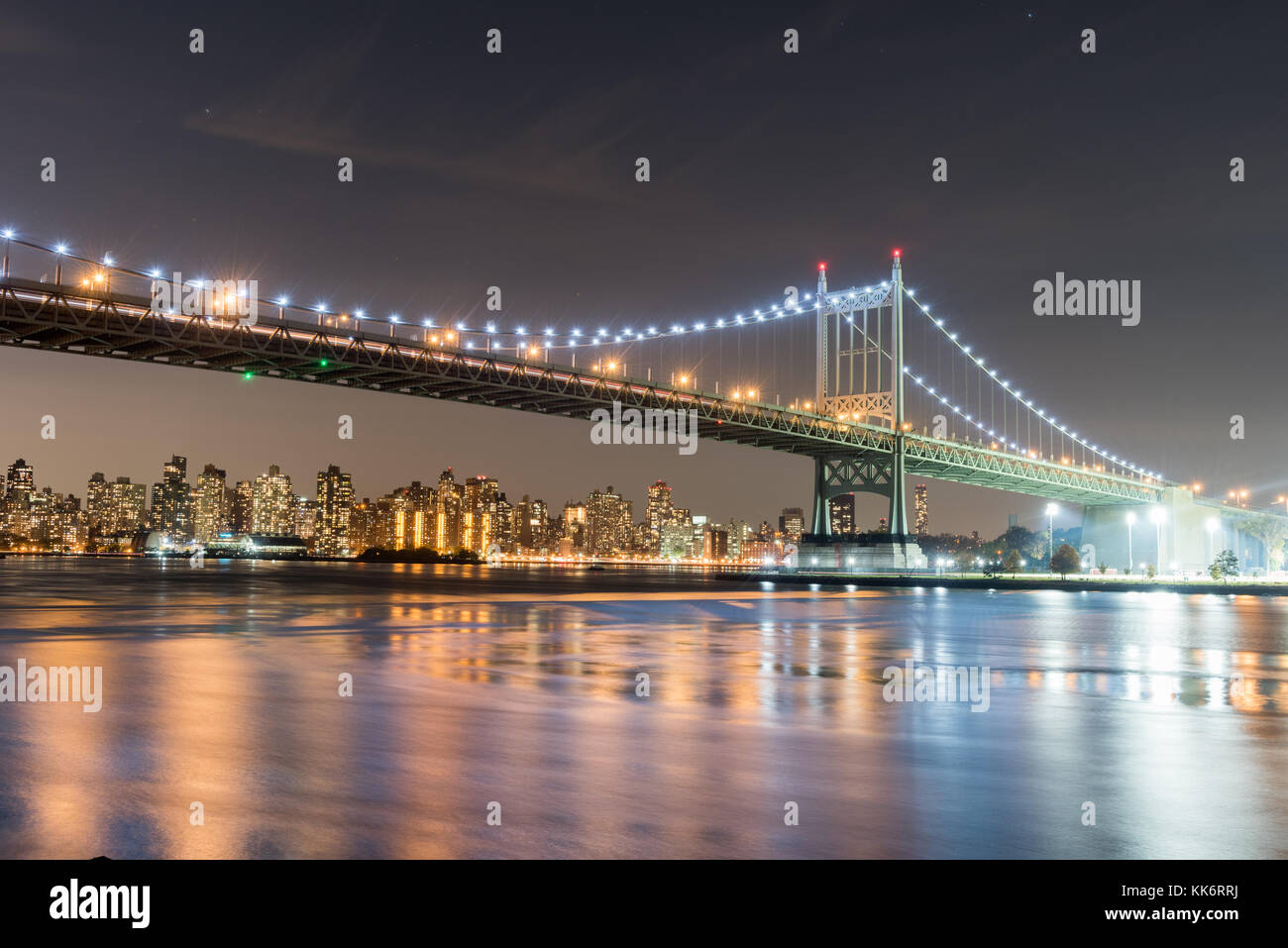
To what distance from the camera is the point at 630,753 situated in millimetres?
8867

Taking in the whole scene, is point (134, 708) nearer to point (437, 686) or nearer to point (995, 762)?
point (437, 686)

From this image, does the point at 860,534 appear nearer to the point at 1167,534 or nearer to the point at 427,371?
the point at 427,371

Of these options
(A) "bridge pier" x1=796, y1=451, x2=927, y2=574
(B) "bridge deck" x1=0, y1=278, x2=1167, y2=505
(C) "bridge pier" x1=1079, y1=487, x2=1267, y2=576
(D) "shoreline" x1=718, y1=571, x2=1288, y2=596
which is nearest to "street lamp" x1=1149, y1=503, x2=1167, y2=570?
(C) "bridge pier" x1=1079, y1=487, x2=1267, y2=576

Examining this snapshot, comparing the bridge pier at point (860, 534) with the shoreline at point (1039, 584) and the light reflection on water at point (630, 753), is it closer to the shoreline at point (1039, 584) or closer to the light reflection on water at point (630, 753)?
the shoreline at point (1039, 584)

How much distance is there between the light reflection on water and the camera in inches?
245

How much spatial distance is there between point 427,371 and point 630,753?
62.4 m

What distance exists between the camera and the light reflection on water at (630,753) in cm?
622

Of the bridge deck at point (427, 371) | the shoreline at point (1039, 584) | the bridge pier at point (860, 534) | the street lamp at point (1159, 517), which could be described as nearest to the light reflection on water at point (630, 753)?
the bridge deck at point (427, 371)

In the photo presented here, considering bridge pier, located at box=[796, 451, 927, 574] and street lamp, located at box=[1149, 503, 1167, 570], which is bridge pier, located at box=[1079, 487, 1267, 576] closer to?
street lamp, located at box=[1149, 503, 1167, 570]

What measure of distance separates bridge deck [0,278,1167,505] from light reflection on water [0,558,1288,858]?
131ft

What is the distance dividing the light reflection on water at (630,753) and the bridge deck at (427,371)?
131 ft

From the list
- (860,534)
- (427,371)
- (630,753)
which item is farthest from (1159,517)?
(630,753)

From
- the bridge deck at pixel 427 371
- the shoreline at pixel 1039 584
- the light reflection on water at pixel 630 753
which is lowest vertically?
the shoreline at pixel 1039 584
